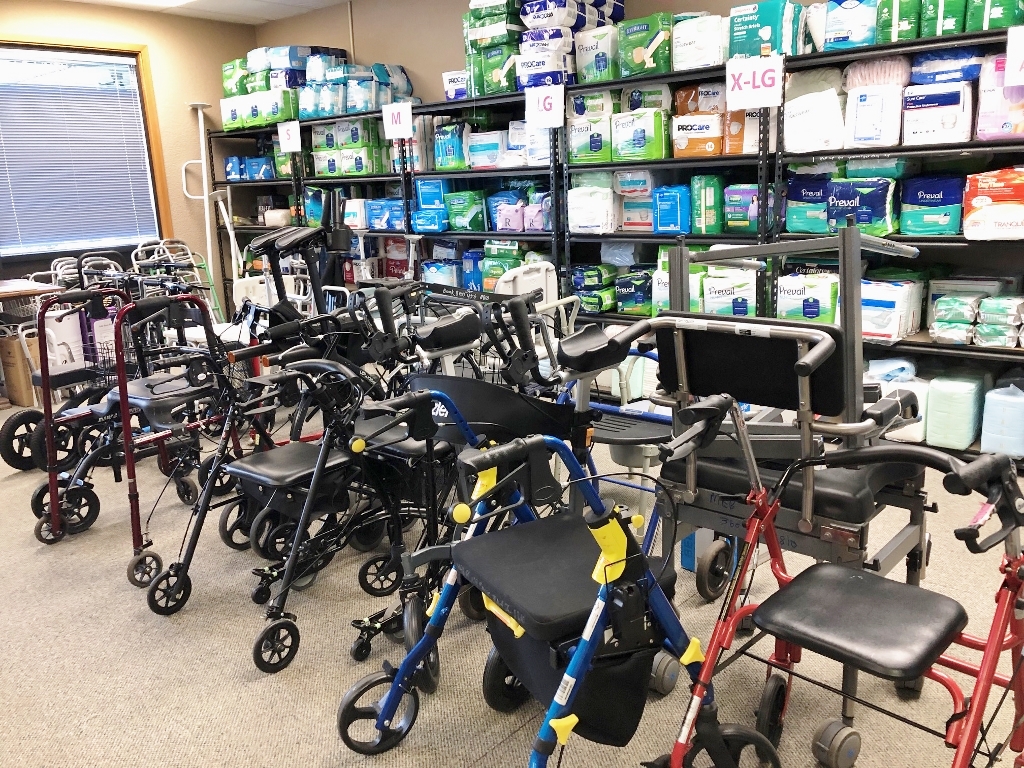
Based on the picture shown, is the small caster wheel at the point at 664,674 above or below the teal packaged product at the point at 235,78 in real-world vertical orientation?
below

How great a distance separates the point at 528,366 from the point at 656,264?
2.64 metres

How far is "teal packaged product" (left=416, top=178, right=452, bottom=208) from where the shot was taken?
547 centimetres

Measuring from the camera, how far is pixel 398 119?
17.5ft

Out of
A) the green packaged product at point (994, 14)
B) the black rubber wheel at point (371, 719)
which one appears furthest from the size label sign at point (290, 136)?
the black rubber wheel at point (371, 719)

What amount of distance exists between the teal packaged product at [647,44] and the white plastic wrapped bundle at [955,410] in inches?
85.1

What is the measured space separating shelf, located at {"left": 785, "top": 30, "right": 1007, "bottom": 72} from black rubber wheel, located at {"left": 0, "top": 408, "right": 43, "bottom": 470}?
4.27 m

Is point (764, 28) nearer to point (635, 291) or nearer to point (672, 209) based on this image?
point (672, 209)

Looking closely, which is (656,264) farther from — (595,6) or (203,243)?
(203,243)

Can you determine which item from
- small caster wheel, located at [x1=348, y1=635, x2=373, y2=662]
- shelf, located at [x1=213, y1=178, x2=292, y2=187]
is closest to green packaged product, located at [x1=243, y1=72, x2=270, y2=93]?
shelf, located at [x1=213, y1=178, x2=292, y2=187]

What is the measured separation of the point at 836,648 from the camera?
4.78ft

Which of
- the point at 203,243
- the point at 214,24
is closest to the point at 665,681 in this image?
the point at 203,243

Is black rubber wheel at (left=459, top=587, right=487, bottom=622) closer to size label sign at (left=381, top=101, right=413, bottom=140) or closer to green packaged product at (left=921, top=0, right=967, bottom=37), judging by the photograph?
green packaged product at (left=921, top=0, right=967, bottom=37)

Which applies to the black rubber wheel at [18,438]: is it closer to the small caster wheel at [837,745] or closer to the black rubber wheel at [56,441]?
the black rubber wheel at [56,441]

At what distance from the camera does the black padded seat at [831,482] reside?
1811mm
